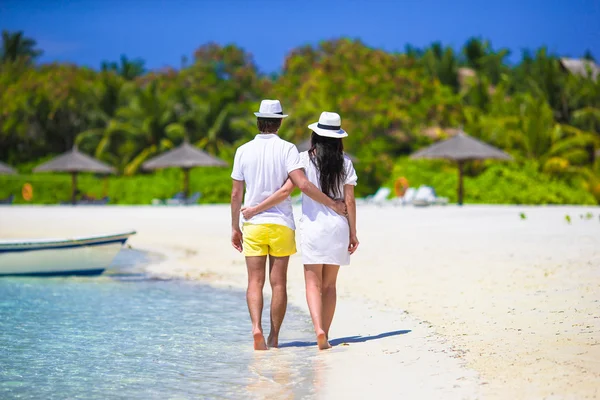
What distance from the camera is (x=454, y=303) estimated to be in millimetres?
8734

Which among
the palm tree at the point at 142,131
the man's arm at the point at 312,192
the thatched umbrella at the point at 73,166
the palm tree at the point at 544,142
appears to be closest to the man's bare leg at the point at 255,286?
the man's arm at the point at 312,192

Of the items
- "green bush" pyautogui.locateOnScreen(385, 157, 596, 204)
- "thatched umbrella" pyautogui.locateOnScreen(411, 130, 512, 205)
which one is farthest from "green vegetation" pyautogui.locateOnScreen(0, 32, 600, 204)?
"thatched umbrella" pyautogui.locateOnScreen(411, 130, 512, 205)

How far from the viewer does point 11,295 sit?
1137 centimetres

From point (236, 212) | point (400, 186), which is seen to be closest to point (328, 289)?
point (236, 212)

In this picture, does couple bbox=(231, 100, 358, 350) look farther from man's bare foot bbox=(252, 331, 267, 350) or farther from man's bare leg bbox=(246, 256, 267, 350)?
man's bare foot bbox=(252, 331, 267, 350)

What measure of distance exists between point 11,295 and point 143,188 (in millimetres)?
24641

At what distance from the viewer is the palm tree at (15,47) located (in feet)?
204

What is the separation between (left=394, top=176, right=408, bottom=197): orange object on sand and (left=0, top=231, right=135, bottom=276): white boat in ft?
60.7

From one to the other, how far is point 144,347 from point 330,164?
2338 millimetres

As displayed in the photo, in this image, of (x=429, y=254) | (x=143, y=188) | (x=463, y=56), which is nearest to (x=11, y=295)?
(x=429, y=254)

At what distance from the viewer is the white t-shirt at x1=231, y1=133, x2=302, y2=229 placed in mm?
6207

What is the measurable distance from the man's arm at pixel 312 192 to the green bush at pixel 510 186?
25.1 meters

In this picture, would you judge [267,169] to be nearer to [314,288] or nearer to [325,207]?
[325,207]

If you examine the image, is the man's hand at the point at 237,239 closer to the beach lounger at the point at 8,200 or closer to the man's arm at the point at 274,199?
the man's arm at the point at 274,199
